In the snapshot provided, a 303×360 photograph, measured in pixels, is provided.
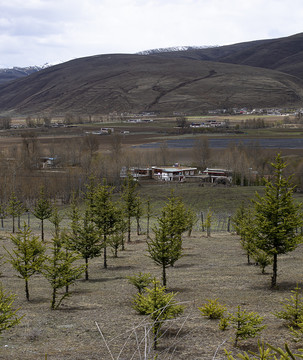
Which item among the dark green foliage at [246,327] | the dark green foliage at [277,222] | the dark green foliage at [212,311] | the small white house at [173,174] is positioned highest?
the dark green foliage at [277,222]

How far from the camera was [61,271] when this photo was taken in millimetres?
19625

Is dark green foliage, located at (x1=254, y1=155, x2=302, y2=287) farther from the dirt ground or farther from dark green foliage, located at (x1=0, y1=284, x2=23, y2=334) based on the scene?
dark green foliage, located at (x1=0, y1=284, x2=23, y2=334)

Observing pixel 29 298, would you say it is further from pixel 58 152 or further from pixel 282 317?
pixel 58 152

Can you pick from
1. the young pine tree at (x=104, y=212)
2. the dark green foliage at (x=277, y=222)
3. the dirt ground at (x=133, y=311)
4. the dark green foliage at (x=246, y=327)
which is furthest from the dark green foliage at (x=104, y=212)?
the dark green foliage at (x=246, y=327)

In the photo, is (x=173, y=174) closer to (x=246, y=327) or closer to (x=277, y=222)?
(x=277, y=222)

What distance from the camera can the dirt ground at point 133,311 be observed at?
14.8m

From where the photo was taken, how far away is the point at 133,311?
63.8 ft

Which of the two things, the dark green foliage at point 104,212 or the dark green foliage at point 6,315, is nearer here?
the dark green foliage at point 6,315

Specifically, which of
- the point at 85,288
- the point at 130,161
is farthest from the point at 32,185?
the point at 85,288

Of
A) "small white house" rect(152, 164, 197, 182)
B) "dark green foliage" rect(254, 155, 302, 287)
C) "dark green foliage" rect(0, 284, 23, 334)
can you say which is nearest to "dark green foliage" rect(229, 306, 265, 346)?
"dark green foliage" rect(0, 284, 23, 334)

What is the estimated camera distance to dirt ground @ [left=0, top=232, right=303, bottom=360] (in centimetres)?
1475

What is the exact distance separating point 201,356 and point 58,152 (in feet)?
354

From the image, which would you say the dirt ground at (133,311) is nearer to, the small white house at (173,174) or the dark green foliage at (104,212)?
the dark green foliage at (104,212)

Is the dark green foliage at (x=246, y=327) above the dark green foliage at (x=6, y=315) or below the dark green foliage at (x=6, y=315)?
below
